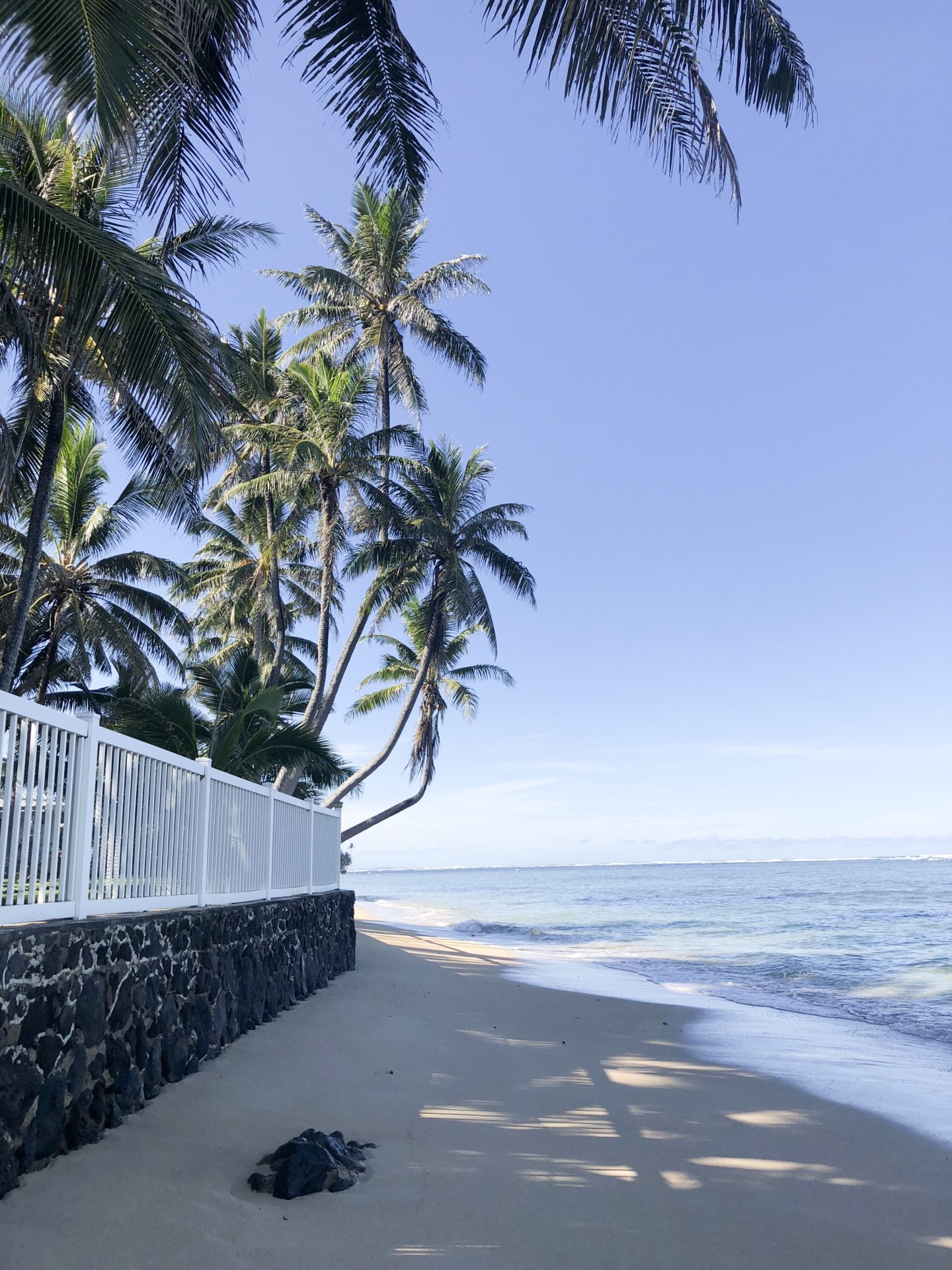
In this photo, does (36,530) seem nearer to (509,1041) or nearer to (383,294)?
(509,1041)

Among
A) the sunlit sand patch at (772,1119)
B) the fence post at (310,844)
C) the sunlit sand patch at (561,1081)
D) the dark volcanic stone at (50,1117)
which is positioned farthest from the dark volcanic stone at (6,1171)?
the fence post at (310,844)

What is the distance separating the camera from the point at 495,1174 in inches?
190

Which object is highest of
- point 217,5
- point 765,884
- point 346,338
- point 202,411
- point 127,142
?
point 346,338

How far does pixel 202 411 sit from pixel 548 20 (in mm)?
3463

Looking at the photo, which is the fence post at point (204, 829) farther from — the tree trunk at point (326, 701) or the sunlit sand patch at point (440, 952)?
the tree trunk at point (326, 701)

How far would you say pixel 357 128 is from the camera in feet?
20.2

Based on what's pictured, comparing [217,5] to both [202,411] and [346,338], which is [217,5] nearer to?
[202,411]

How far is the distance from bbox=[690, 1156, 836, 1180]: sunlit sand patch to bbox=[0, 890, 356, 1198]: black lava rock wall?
2985 mm

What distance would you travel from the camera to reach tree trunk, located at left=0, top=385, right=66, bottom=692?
11875mm

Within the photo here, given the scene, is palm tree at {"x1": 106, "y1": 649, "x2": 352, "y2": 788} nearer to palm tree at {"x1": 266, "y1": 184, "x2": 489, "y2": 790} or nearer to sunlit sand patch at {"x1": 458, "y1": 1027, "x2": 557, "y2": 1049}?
sunlit sand patch at {"x1": 458, "y1": 1027, "x2": 557, "y2": 1049}

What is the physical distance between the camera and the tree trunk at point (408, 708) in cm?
2333

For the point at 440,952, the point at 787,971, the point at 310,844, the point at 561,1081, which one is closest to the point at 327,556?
the point at 440,952

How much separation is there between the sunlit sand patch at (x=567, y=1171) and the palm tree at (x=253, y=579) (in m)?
16.6

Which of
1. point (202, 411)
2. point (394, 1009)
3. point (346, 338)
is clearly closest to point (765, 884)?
point (346, 338)
